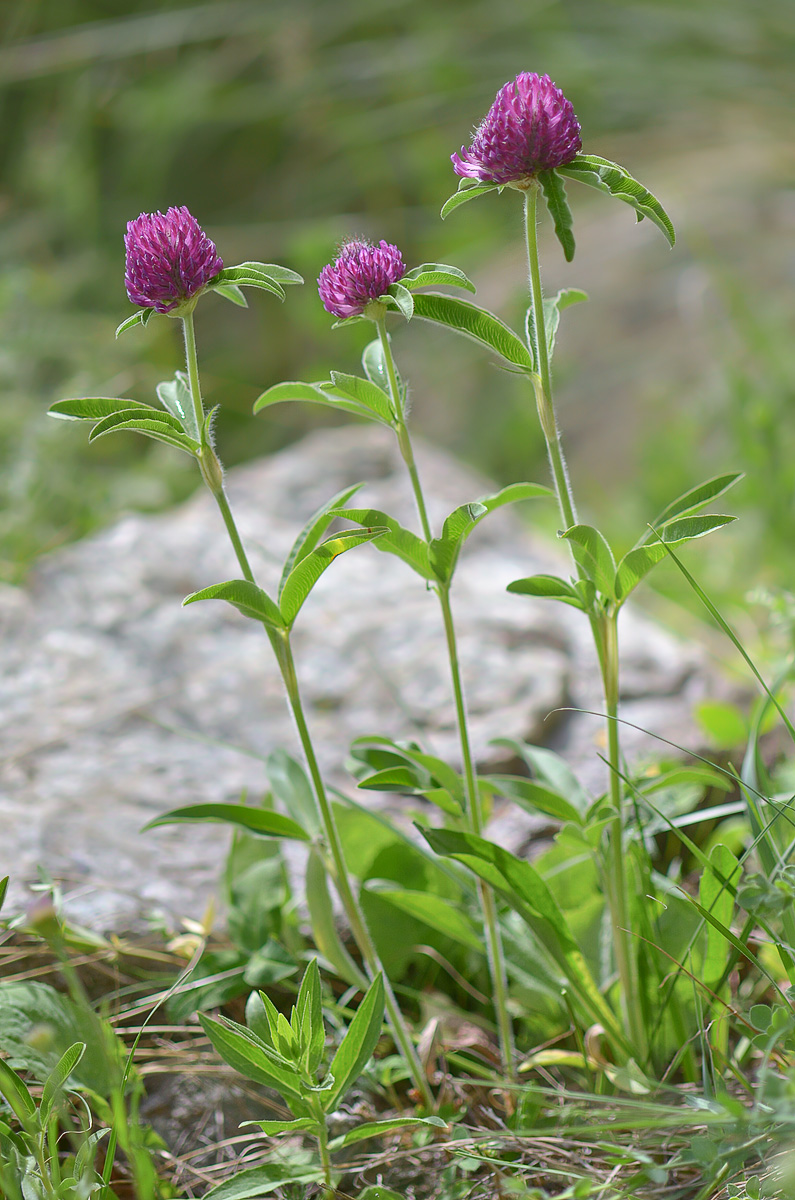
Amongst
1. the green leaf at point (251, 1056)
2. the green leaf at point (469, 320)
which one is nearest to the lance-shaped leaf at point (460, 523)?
the green leaf at point (469, 320)

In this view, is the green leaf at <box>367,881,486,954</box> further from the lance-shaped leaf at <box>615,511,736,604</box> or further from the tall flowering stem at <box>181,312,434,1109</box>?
the lance-shaped leaf at <box>615,511,736,604</box>

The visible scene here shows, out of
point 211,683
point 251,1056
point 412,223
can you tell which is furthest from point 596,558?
point 412,223

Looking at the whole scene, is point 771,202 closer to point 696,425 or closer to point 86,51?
point 696,425

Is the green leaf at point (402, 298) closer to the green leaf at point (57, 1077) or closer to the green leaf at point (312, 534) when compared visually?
the green leaf at point (312, 534)

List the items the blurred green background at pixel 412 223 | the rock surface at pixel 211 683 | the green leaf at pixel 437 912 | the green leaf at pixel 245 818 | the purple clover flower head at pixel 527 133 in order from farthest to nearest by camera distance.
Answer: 1. the blurred green background at pixel 412 223
2. the rock surface at pixel 211 683
3. the green leaf at pixel 437 912
4. the green leaf at pixel 245 818
5. the purple clover flower head at pixel 527 133

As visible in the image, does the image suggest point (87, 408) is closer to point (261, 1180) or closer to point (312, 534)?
point (312, 534)
